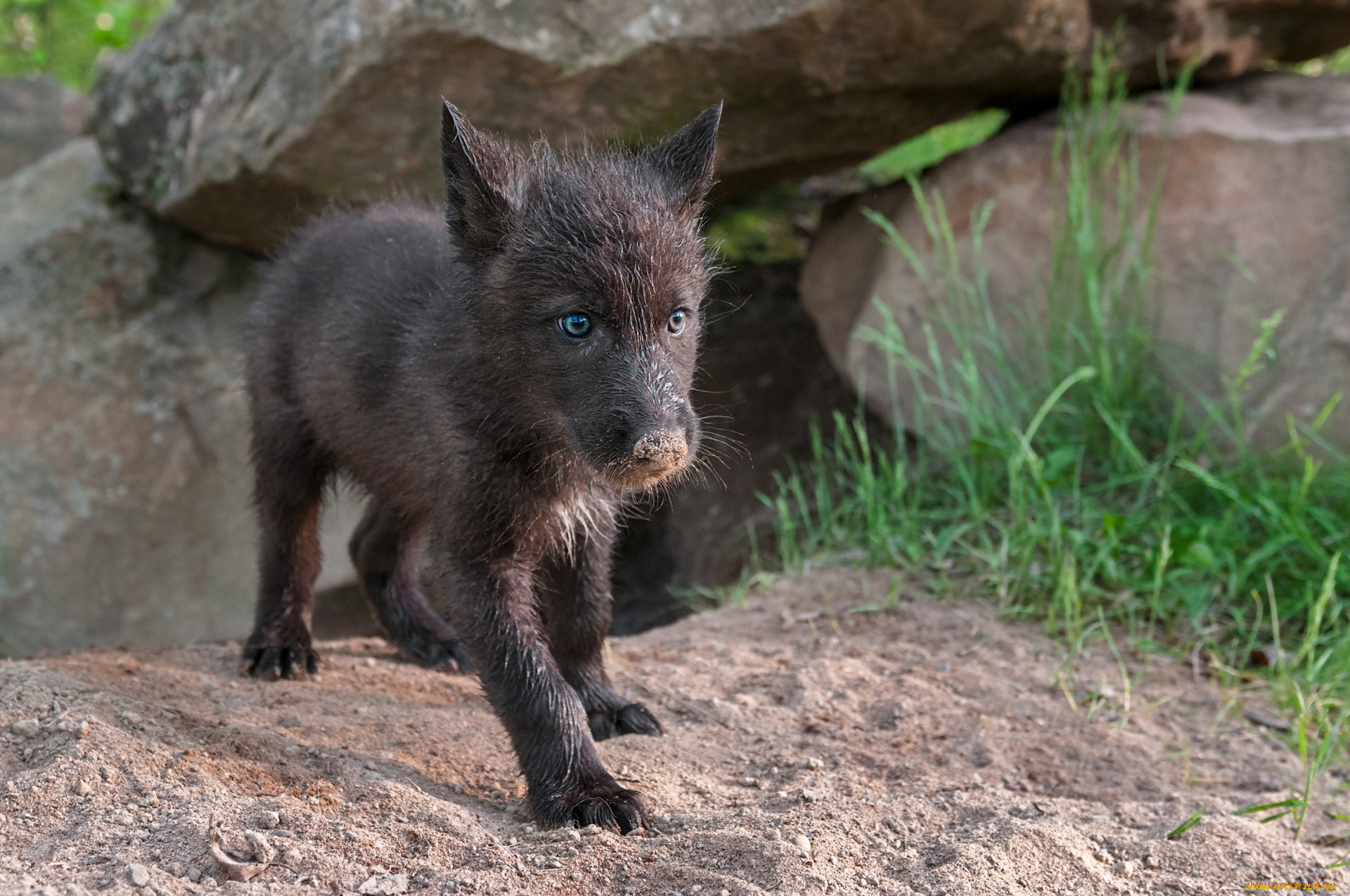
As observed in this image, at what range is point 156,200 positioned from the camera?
581 centimetres

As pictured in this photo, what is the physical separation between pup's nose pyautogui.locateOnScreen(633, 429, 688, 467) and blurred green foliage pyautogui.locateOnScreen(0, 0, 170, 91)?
6.65 metres

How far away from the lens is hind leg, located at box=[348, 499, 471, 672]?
4320 millimetres

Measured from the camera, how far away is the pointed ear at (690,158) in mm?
3289

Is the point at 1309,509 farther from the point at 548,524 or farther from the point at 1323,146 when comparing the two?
the point at 548,524

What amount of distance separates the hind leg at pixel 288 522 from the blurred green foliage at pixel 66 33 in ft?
15.9

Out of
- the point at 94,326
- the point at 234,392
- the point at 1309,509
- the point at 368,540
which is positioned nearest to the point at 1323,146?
the point at 1309,509

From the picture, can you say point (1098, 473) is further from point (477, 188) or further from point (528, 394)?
point (477, 188)

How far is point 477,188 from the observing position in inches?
120

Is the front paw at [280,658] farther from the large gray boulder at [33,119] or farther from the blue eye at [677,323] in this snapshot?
the large gray boulder at [33,119]

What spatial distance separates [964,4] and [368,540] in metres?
3.17

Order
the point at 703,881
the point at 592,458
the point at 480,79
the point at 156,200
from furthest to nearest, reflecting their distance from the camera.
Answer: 1. the point at 156,200
2. the point at 480,79
3. the point at 592,458
4. the point at 703,881

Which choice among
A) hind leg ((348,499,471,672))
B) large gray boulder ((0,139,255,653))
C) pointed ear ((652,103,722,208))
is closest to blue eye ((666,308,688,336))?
pointed ear ((652,103,722,208))

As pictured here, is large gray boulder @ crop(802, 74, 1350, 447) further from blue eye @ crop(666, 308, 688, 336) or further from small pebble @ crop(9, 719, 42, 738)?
small pebble @ crop(9, 719, 42, 738)

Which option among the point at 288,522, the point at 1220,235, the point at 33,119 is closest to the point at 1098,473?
the point at 1220,235
